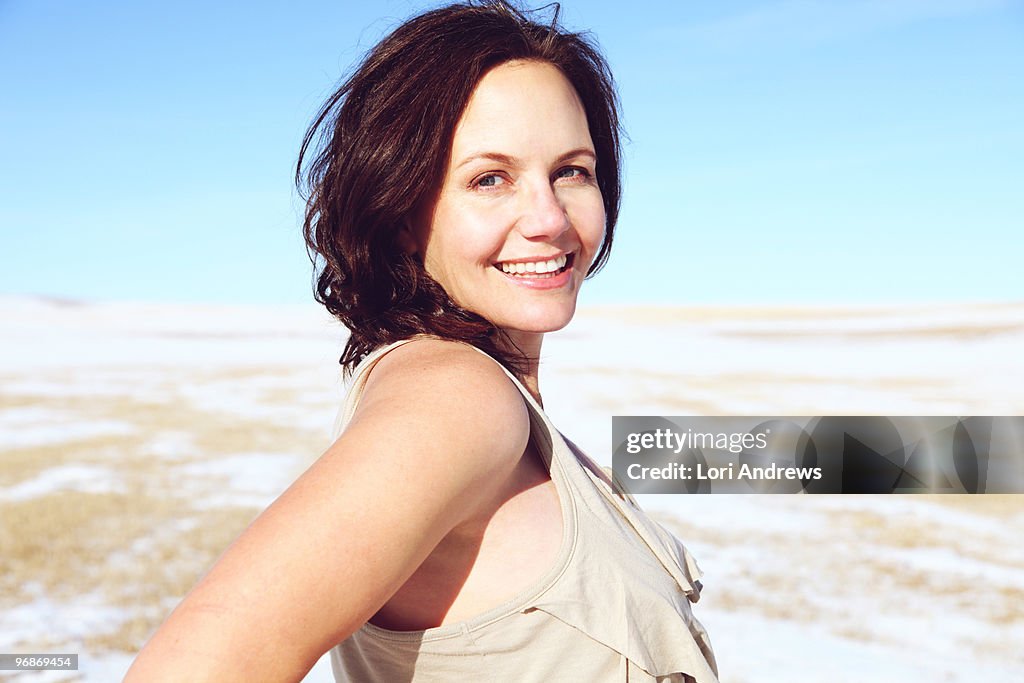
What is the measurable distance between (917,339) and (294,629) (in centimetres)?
2037

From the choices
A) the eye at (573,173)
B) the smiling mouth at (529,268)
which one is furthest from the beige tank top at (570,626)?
the eye at (573,173)

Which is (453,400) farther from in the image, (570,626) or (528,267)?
(528,267)

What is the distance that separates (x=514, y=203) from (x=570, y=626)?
658 millimetres

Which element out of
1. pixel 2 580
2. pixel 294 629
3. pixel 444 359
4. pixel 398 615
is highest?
pixel 444 359

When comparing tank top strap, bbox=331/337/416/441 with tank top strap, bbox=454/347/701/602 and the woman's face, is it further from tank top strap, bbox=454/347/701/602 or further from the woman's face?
the woman's face

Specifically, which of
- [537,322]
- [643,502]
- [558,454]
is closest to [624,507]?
[558,454]

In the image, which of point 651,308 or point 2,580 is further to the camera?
point 651,308

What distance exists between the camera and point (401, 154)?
145cm

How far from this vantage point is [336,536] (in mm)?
882

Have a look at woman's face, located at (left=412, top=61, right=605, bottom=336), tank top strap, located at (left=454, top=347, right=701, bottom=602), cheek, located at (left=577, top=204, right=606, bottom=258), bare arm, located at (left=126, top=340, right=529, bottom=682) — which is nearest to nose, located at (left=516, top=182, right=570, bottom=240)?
woman's face, located at (left=412, top=61, right=605, bottom=336)

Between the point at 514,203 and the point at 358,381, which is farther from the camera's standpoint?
the point at 514,203

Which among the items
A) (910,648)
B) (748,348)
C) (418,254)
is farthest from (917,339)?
(418,254)

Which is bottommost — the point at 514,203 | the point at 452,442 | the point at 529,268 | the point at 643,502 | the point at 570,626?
the point at 643,502

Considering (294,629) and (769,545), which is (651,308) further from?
(294,629)
